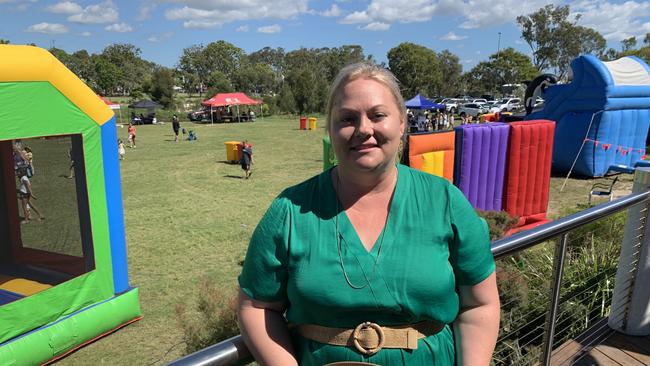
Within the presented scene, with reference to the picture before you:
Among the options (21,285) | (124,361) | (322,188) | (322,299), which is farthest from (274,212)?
(21,285)

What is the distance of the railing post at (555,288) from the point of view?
223cm

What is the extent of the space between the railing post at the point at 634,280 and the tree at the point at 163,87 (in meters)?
47.4

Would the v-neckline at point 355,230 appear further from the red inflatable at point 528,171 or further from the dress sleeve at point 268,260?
the red inflatable at point 528,171

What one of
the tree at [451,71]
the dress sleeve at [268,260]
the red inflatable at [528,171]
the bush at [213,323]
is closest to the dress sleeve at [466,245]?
the dress sleeve at [268,260]

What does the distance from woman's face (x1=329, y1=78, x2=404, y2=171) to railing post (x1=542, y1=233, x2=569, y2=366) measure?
1308mm

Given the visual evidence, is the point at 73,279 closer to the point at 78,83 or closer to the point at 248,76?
the point at 78,83

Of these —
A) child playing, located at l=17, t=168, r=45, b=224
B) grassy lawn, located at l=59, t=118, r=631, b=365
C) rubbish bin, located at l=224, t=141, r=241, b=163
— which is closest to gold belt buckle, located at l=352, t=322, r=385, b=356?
grassy lawn, located at l=59, t=118, r=631, b=365

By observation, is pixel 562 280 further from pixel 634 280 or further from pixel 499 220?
pixel 499 220

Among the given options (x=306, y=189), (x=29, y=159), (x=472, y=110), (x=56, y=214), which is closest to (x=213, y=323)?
(x=56, y=214)

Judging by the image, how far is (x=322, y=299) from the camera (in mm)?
1270

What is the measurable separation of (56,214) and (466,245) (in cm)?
570

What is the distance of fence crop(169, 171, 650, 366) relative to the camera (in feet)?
7.34

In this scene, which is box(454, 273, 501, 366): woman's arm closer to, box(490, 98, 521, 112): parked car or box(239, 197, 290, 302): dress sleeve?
box(239, 197, 290, 302): dress sleeve

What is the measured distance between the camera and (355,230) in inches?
52.6
